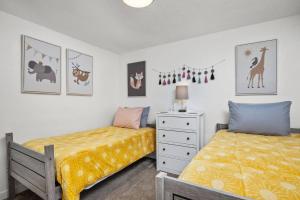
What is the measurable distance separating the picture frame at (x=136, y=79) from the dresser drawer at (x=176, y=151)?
1.13 m

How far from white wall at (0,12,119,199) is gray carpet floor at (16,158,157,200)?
793 mm

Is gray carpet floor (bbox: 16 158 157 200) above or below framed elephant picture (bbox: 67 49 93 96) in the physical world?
below

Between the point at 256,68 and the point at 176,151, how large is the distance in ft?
5.28

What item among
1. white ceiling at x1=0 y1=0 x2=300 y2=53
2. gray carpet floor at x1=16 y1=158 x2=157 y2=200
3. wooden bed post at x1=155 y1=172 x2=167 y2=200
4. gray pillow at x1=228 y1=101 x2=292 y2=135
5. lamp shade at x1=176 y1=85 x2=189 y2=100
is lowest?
gray carpet floor at x1=16 y1=158 x2=157 y2=200

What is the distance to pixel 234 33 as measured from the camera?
7.36 ft

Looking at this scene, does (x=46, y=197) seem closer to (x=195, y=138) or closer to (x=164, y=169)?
(x=164, y=169)

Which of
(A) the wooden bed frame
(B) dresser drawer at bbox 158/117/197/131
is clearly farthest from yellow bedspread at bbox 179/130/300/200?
(B) dresser drawer at bbox 158/117/197/131

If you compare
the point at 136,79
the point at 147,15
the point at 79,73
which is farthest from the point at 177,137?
the point at 79,73

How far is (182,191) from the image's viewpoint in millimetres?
706

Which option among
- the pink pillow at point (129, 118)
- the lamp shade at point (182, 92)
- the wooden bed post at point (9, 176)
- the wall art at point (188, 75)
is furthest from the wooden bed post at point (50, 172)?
the wall art at point (188, 75)

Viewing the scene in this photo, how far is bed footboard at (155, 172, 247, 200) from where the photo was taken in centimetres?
62

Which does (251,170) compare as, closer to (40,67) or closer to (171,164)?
(171,164)

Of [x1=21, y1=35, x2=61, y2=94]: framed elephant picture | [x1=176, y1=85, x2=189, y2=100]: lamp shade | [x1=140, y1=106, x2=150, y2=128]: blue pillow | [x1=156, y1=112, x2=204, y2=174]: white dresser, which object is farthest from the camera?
[x1=140, y1=106, x2=150, y2=128]: blue pillow

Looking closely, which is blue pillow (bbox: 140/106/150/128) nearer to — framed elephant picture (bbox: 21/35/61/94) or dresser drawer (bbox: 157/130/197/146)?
dresser drawer (bbox: 157/130/197/146)
